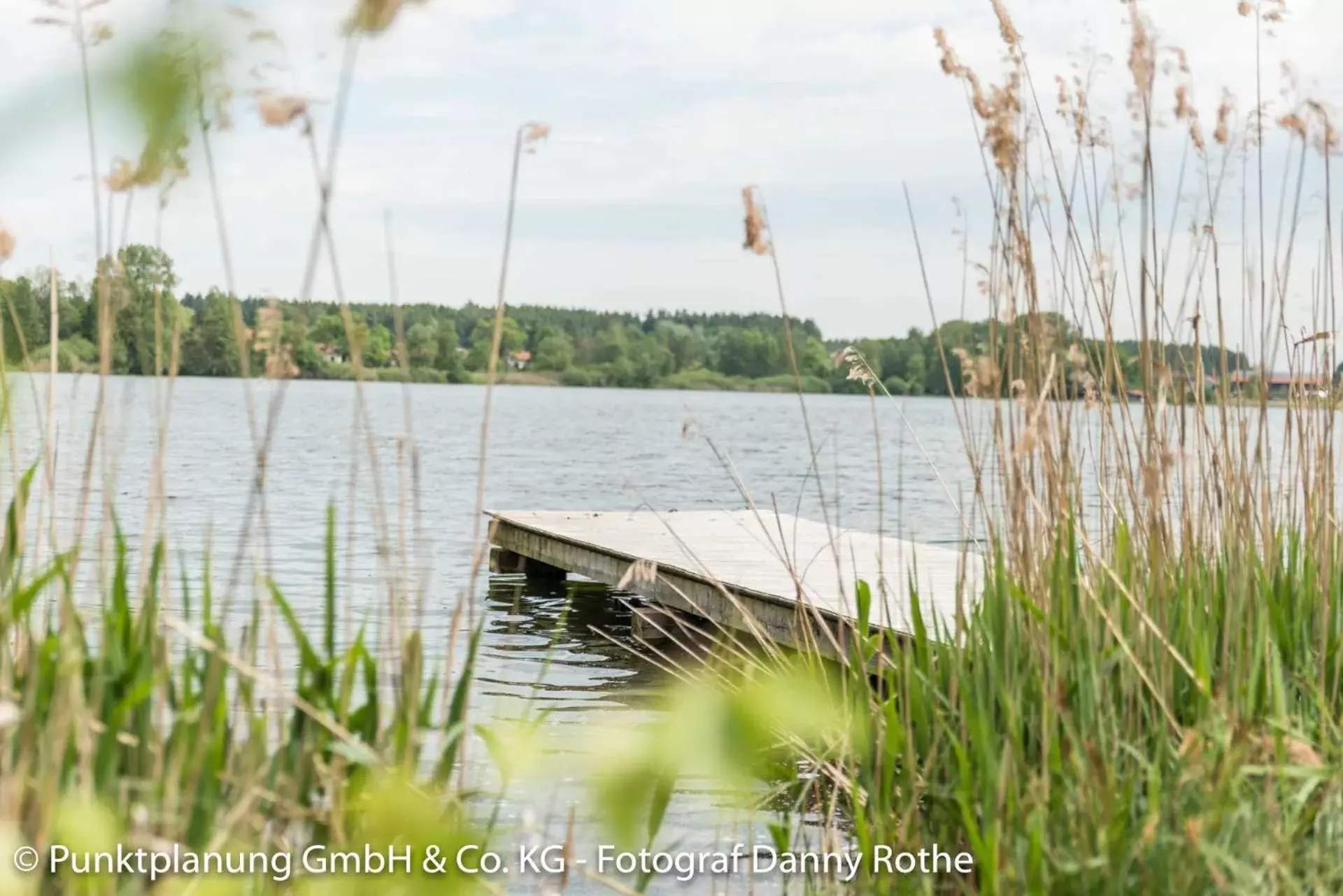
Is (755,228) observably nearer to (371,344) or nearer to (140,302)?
(371,344)

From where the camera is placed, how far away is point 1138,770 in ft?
7.96

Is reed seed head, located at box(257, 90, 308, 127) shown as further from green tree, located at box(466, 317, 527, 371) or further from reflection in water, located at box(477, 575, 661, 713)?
reflection in water, located at box(477, 575, 661, 713)

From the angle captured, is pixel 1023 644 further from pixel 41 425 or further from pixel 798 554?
pixel 798 554

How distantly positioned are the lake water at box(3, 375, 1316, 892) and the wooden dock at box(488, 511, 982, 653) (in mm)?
401

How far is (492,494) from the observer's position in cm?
2145

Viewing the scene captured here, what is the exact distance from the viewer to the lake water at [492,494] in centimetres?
272

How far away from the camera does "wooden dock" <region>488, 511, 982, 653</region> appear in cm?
616

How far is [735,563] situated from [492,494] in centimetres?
1345

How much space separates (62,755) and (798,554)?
7.14m

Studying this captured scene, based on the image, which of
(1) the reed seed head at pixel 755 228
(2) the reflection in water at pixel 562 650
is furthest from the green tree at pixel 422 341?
(2) the reflection in water at pixel 562 650

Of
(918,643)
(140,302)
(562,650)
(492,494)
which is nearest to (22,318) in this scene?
(140,302)

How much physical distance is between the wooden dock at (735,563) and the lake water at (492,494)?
0.40 m

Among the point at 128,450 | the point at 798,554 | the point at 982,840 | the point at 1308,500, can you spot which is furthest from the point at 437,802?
the point at 128,450

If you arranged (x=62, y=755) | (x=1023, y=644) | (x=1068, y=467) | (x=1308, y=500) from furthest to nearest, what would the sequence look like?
(x=1308, y=500)
(x=1068, y=467)
(x=1023, y=644)
(x=62, y=755)
